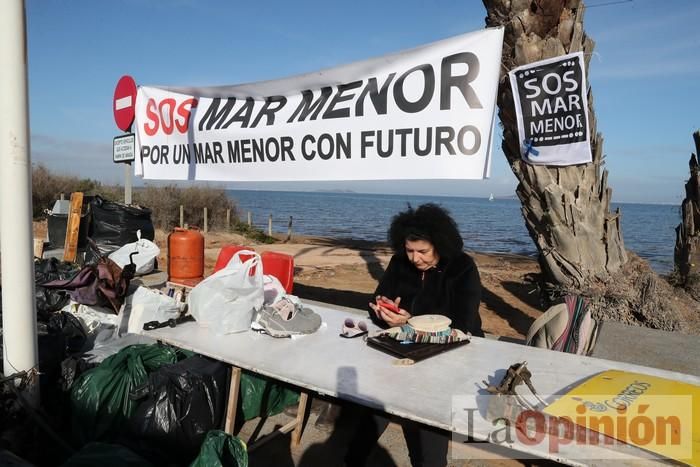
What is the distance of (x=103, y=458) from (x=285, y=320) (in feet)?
4.07

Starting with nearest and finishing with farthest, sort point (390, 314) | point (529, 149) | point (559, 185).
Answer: point (390, 314)
point (529, 149)
point (559, 185)

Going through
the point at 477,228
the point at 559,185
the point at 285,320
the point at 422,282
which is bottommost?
the point at 477,228

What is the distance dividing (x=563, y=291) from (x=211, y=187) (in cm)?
2428

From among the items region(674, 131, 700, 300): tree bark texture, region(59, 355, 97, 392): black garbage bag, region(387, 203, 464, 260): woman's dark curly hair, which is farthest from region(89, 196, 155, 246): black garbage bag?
region(674, 131, 700, 300): tree bark texture

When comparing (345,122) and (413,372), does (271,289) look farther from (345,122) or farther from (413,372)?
(413,372)

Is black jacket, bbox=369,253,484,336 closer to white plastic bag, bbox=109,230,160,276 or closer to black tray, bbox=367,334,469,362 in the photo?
black tray, bbox=367,334,469,362

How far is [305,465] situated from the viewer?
2.83 meters

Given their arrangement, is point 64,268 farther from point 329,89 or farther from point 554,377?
point 554,377

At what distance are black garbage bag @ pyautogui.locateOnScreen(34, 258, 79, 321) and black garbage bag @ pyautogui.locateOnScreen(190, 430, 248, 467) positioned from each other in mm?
1506

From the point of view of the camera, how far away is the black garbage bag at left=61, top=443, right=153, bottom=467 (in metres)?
1.73

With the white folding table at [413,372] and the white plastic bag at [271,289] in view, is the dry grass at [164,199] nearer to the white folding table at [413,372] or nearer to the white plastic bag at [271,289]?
the white plastic bag at [271,289]

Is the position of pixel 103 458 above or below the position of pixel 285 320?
below

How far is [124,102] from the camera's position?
550 cm

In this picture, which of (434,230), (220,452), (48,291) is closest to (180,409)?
(220,452)
